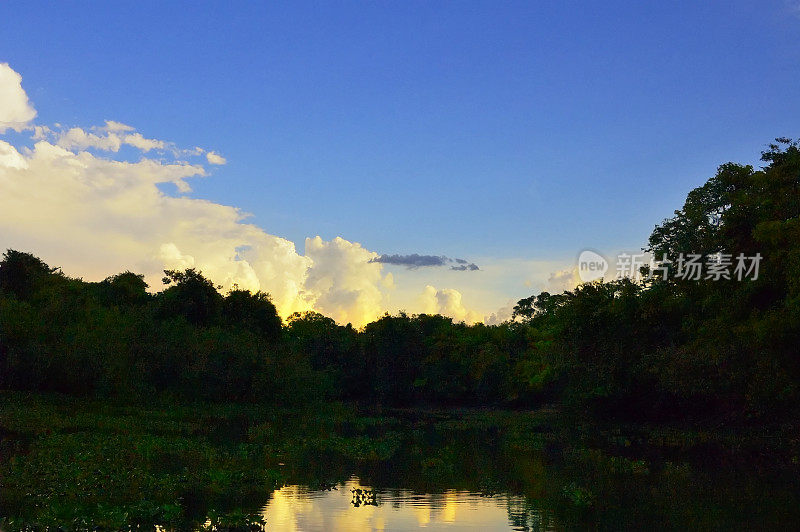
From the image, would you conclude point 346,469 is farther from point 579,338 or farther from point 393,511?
point 579,338

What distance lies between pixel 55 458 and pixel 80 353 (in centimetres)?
2247

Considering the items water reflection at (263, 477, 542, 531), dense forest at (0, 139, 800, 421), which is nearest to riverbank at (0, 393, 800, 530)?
water reflection at (263, 477, 542, 531)

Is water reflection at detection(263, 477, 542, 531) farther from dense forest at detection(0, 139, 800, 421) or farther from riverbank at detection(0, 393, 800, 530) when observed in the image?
dense forest at detection(0, 139, 800, 421)

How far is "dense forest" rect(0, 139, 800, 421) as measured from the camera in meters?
31.8

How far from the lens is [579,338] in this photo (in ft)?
157

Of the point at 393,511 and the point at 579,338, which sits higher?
the point at 579,338

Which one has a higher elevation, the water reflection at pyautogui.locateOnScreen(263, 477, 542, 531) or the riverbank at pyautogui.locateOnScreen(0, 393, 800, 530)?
the riverbank at pyautogui.locateOnScreen(0, 393, 800, 530)

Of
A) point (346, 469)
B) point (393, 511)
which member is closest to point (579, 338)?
point (346, 469)

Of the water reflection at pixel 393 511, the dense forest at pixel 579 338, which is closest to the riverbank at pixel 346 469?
the water reflection at pixel 393 511

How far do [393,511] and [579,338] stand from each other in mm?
33485

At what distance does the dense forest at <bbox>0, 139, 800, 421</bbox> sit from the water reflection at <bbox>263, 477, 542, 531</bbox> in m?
14.8

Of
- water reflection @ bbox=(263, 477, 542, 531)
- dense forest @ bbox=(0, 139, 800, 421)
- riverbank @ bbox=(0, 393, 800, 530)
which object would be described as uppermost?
dense forest @ bbox=(0, 139, 800, 421)

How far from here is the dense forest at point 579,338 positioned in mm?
31844

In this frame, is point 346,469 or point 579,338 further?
point 579,338
